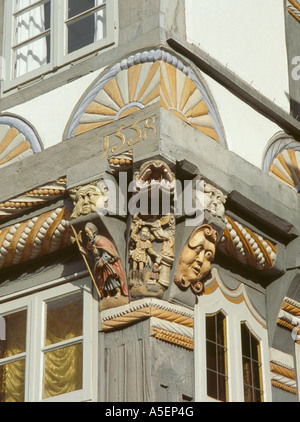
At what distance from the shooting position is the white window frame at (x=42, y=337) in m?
14.3

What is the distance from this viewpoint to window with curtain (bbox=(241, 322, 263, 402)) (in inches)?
591

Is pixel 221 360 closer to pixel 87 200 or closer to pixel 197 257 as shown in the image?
pixel 197 257

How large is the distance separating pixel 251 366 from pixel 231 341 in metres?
0.42

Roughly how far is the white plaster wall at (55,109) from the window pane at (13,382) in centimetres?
223

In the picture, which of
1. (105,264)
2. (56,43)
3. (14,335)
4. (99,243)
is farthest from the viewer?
(56,43)

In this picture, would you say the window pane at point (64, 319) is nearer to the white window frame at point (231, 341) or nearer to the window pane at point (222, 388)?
the white window frame at point (231, 341)

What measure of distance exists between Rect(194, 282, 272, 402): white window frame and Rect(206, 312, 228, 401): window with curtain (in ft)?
0.16

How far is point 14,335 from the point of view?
50.3ft

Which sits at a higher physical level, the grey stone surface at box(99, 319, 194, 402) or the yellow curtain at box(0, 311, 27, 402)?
the yellow curtain at box(0, 311, 27, 402)

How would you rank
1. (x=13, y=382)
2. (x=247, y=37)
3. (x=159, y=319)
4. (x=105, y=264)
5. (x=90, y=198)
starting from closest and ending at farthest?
(x=159, y=319)
(x=105, y=264)
(x=90, y=198)
(x=13, y=382)
(x=247, y=37)

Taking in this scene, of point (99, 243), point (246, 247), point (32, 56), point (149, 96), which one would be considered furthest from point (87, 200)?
point (32, 56)

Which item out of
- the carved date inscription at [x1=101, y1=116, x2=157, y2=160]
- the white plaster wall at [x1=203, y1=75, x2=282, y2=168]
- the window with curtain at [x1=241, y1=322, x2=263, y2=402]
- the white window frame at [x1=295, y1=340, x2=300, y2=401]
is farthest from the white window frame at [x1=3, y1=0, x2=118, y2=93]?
the white window frame at [x1=295, y1=340, x2=300, y2=401]

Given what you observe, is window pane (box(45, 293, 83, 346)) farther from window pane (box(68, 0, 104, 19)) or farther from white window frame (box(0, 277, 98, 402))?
window pane (box(68, 0, 104, 19))

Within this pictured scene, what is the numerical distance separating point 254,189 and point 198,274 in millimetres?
1420
